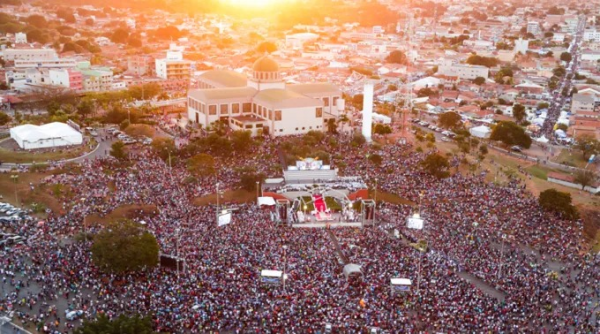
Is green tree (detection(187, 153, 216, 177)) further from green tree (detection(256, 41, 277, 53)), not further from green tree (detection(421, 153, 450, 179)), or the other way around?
green tree (detection(256, 41, 277, 53))

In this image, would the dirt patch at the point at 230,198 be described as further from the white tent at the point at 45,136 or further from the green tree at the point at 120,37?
the green tree at the point at 120,37

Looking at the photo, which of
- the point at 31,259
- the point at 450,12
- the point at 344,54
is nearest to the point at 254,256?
the point at 31,259

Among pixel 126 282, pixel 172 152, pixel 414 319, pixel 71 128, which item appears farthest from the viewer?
pixel 71 128

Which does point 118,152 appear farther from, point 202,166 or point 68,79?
point 68,79

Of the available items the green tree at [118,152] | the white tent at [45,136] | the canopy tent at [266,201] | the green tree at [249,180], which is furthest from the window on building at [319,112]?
the white tent at [45,136]

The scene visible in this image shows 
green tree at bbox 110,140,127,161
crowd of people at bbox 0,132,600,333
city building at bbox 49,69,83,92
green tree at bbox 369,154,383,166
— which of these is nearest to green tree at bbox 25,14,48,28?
city building at bbox 49,69,83,92

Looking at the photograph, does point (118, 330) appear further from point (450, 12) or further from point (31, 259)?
point (450, 12)
